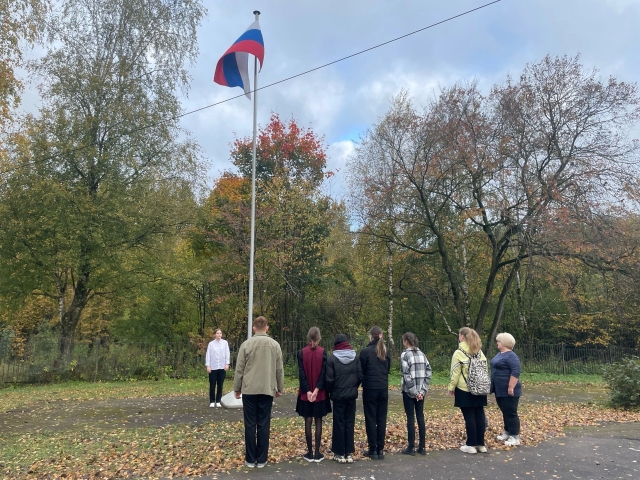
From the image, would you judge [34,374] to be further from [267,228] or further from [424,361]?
[424,361]

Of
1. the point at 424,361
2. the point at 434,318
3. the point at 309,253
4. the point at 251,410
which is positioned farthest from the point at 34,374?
the point at 434,318

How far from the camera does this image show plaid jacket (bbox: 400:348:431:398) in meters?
6.09

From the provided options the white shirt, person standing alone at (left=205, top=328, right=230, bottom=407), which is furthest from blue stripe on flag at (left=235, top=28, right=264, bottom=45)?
the white shirt

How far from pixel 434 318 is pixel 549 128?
12412mm

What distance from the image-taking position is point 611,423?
8477mm

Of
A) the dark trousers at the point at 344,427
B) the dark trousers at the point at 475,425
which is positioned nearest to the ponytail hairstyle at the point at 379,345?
the dark trousers at the point at 344,427

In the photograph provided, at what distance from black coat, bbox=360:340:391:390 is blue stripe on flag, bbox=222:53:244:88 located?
7745 millimetres

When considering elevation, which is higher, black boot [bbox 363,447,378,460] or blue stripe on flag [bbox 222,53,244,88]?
blue stripe on flag [bbox 222,53,244,88]

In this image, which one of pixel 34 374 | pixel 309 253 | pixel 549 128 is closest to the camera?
pixel 34 374

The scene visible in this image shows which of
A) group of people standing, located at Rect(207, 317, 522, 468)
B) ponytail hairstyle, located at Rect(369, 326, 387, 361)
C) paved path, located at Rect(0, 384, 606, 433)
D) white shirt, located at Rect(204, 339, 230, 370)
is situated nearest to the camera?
group of people standing, located at Rect(207, 317, 522, 468)

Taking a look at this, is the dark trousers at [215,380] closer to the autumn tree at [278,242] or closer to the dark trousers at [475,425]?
the dark trousers at [475,425]

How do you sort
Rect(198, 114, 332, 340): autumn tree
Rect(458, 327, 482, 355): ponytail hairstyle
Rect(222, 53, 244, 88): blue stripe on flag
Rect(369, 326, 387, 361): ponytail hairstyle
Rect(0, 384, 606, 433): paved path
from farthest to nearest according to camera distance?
Rect(198, 114, 332, 340): autumn tree
Rect(222, 53, 244, 88): blue stripe on flag
Rect(0, 384, 606, 433): paved path
Rect(458, 327, 482, 355): ponytail hairstyle
Rect(369, 326, 387, 361): ponytail hairstyle

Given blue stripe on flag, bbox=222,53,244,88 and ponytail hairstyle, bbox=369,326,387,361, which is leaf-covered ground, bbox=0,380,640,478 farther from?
blue stripe on flag, bbox=222,53,244,88

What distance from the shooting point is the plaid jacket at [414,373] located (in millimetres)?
6090
